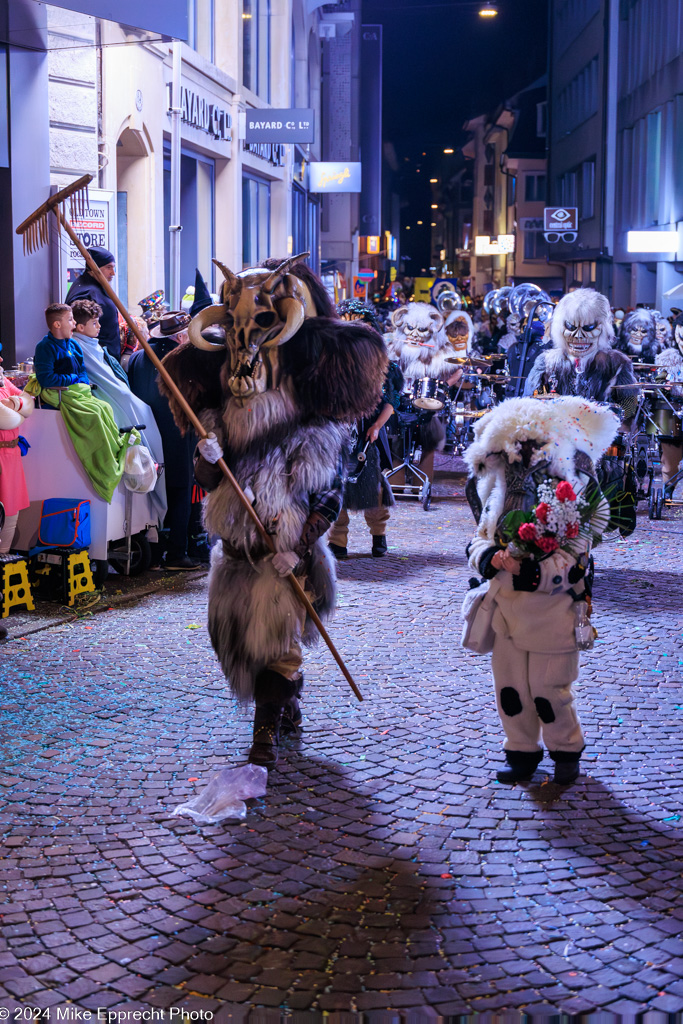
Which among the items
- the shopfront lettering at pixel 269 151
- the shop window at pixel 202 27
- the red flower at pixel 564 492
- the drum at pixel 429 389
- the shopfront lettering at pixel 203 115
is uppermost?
the shop window at pixel 202 27

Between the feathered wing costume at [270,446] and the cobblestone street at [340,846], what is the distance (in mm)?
516

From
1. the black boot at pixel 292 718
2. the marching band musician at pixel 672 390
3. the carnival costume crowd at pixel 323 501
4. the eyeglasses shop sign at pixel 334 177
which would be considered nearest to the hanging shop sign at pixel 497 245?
the eyeglasses shop sign at pixel 334 177

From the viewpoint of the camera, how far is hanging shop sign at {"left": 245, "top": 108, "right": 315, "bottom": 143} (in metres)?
20.0

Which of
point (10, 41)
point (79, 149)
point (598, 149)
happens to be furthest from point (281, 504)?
point (598, 149)

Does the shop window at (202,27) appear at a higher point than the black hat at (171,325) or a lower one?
higher

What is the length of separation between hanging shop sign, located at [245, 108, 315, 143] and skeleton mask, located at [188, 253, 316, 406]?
615 inches

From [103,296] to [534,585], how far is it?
5953 mm

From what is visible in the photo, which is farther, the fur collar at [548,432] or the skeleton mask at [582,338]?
the skeleton mask at [582,338]

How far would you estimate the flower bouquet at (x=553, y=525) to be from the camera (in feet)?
15.5

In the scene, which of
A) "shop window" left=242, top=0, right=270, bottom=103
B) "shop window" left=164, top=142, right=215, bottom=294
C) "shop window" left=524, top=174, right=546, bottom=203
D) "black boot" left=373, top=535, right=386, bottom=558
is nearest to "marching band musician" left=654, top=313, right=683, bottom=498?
"black boot" left=373, top=535, right=386, bottom=558

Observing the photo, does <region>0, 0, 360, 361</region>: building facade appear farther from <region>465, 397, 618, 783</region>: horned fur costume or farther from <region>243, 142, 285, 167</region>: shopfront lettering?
<region>465, 397, 618, 783</region>: horned fur costume

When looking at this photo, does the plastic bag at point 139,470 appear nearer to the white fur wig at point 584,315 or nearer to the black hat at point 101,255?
the black hat at point 101,255

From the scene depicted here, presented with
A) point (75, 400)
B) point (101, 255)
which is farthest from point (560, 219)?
point (75, 400)

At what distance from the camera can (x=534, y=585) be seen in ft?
15.9
